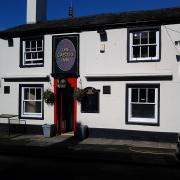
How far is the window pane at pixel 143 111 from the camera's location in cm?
1391

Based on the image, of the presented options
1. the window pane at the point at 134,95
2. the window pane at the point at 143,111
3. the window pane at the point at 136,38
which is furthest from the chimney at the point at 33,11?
the window pane at the point at 143,111

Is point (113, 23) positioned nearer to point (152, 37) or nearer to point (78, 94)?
point (152, 37)

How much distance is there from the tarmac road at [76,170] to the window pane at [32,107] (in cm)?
561

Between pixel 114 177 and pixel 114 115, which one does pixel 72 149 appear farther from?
pixel 114 177

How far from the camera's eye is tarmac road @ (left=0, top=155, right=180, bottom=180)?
8.59 metres

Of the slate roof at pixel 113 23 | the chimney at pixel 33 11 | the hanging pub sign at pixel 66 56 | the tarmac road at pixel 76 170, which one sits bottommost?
the tarmac road at pixel 76 170

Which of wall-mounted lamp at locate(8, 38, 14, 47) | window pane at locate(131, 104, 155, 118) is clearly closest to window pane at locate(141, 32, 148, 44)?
window pane at locate(131, 104, 155, 118)

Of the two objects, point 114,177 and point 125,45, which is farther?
point 125,45

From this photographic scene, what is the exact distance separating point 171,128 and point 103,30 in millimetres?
5331

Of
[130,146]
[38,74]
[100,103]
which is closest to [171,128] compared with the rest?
[130,146]

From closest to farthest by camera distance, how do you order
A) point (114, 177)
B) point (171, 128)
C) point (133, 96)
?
point (114, 177) < point (171, 128) < point (133, 96)

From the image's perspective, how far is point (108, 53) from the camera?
14586 mm

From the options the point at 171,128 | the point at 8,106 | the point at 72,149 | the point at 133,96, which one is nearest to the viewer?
the point at 72,149

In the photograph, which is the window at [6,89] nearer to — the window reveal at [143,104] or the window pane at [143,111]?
the window reveal at [143,104]
